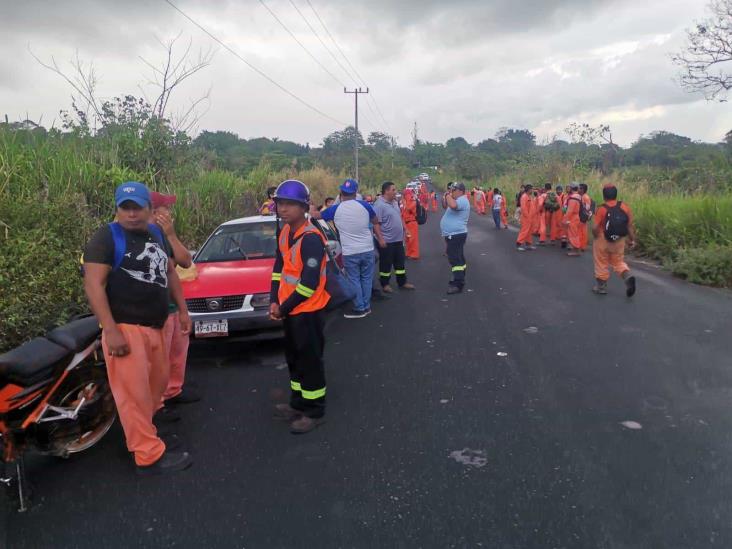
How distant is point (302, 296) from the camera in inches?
156

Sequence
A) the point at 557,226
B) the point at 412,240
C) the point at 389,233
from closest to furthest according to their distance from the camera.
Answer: the point at 389,233, the point at 412,240, the point at 557,226

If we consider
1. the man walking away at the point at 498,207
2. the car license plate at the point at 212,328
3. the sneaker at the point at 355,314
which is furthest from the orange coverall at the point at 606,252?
the man walking away at the point at 498,207

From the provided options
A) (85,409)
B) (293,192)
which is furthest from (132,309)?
(293,192)

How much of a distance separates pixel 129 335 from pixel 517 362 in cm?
362

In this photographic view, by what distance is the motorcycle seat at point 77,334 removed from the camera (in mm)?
3541

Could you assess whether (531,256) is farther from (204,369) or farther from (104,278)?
(104,278)

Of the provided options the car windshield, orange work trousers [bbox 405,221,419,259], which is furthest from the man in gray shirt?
orange work trousers [bbox 405,221,419,259]

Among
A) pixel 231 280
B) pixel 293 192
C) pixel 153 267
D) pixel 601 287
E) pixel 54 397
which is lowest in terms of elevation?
pixel 601 287

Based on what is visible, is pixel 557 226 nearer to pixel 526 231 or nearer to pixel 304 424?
pixel 526 231

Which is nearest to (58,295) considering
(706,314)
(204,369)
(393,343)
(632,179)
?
(204,369)

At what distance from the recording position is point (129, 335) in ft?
11.4

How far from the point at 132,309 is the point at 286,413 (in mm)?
1507

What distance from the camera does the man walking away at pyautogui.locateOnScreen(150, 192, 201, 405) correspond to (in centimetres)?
433

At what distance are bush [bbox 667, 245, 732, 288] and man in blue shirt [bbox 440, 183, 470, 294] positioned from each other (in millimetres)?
4237
